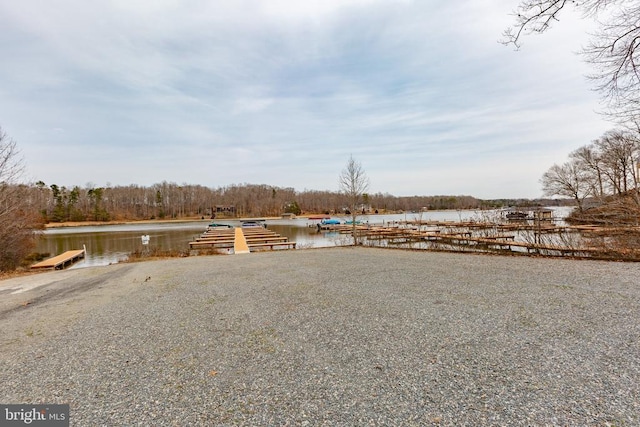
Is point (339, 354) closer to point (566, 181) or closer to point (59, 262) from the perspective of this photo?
point (59, 262)

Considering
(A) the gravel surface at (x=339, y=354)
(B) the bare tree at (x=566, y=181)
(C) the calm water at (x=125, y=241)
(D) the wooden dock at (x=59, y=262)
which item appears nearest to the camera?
(A) the gravel surface at (x=339, y=354)

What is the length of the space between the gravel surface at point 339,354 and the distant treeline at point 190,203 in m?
62.4

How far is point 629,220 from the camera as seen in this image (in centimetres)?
855

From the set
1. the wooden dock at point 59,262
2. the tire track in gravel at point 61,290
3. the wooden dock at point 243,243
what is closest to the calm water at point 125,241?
the wooden dock at point 59,262

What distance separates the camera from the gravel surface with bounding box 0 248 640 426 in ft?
6.66

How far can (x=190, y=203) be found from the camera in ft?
269

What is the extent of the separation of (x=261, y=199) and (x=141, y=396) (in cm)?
8600

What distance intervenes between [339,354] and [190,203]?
285ft

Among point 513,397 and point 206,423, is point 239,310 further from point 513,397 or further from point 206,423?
point 513,397

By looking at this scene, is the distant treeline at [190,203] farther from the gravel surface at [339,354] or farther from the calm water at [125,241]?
the gravel surface at [339,354]

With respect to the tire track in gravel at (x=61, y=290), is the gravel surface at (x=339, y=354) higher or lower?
higher

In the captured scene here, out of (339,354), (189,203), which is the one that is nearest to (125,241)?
(339,354)

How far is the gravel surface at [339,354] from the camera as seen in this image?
2.03 metres

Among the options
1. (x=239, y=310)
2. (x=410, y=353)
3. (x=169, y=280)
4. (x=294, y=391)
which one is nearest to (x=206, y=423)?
(x=294, y=391)
